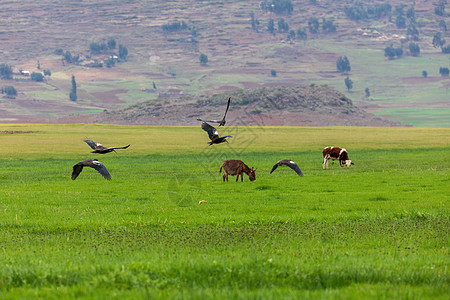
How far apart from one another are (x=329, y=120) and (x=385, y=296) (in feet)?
630

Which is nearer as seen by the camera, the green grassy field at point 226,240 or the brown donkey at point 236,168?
the green grassy field at point 226,240

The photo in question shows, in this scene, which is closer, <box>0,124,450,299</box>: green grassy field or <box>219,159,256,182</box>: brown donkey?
<box>0,124,450,299</box>: green grassy field

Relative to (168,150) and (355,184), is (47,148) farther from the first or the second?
(355,184)

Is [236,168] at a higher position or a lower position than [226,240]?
lower

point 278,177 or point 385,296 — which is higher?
point 385,296

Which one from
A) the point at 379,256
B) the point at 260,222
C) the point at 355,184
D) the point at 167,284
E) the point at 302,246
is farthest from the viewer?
the point at 355,184

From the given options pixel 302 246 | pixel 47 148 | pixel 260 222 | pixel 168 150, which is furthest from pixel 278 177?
pixel 47 148

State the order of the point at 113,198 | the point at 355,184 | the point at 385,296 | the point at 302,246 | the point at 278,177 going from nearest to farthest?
the point at 385,296
the point at 302,246
the point at 113,198
the point at 355,184
the point at 278,177

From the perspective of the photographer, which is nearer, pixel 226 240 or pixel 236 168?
pixel 226 240

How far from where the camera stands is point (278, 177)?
1513 inches

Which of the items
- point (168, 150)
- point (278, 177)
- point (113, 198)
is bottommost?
point (168, 150)

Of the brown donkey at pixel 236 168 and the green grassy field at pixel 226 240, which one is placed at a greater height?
the green grassy field at pixel 226 240

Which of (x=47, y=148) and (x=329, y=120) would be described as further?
(x=329, y=120)

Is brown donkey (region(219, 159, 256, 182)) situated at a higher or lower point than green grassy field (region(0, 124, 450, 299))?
lower
